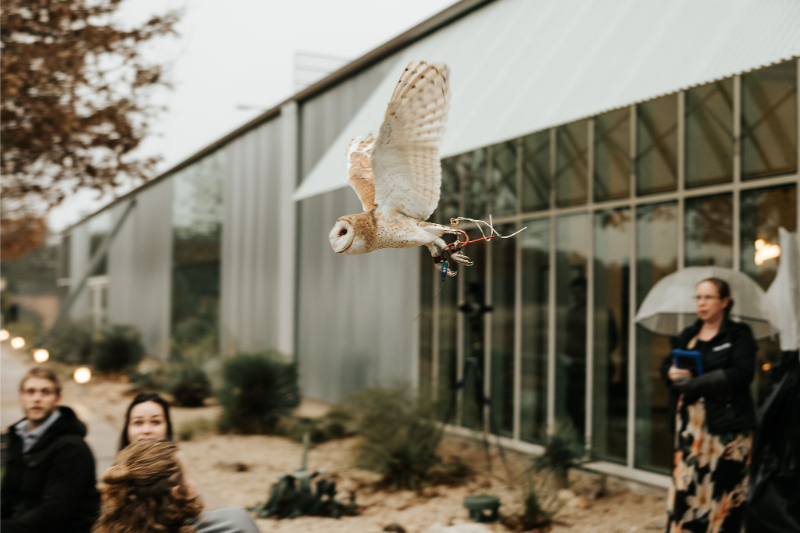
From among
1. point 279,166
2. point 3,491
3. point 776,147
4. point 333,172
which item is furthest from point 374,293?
point 3,491

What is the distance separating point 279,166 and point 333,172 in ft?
21.4

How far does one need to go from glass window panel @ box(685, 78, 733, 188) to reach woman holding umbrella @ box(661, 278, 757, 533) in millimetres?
1869

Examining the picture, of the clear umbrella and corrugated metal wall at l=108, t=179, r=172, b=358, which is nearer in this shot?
the clear umbrella

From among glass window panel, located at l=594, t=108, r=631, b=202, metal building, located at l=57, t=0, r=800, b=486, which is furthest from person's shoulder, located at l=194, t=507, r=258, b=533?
glass window panel, located at l=594, t=108, r=631, b=202

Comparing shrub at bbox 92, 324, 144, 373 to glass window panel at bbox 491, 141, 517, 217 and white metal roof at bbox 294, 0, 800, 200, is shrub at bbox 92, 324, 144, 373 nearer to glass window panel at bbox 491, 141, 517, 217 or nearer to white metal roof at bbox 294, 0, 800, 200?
glass window panel at bbox 491, 141, 517, 217

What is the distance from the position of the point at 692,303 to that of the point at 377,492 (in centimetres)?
322

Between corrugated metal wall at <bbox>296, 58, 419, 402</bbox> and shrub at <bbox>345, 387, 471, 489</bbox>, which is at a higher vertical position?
corrugated metal wall at <bbox>296, 58, 419, 402</bbox>

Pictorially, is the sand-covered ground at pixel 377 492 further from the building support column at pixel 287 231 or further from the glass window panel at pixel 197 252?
the glass window panel at pixel 197 252

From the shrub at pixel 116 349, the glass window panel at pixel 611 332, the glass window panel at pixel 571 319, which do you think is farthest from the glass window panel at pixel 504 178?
the shrub at pixel 116 349

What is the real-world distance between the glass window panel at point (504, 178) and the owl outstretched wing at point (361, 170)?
19.9 feet

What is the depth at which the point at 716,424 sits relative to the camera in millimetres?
3355

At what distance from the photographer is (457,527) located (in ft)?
12.8

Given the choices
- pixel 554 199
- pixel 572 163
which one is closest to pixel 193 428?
pixel 554 199

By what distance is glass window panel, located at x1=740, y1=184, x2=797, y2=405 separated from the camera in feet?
14.7
